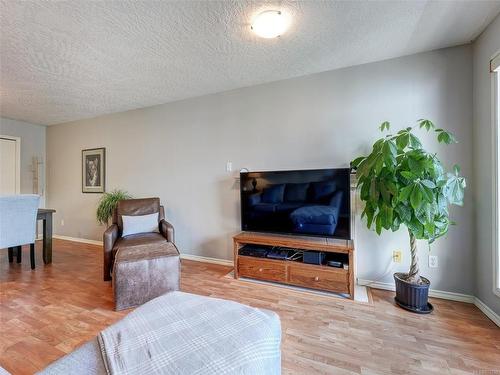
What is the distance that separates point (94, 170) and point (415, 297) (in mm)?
4855

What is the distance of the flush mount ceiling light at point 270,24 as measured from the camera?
1634mm

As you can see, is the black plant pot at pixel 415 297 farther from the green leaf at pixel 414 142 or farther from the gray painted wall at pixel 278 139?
the green leaf at pixel 414 142

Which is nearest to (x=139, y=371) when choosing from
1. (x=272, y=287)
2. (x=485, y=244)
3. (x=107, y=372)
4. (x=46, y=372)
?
(x=107, y=372)

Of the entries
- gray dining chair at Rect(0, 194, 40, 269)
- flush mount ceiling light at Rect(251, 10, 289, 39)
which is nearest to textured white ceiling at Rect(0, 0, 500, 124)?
flush mount ceiling light at Rect(251, 10, 289, 39)

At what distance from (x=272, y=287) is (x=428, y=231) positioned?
4.80 ft

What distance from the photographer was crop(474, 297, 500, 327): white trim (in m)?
1.71

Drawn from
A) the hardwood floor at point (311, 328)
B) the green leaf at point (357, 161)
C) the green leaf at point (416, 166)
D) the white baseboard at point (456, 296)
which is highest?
the green leaf at point (357, 161)

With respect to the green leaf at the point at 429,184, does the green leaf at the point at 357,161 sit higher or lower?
higher

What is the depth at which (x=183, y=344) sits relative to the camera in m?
0.86

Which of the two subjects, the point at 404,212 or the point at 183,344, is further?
the point at 404,212

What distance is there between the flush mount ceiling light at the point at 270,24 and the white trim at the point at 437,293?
246cm

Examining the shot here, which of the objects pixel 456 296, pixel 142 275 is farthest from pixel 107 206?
pixel 456 296

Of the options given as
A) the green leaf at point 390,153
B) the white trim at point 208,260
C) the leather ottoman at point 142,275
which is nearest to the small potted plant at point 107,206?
the white trim at point 208,260

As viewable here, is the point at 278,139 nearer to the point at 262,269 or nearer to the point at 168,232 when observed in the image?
the point at 262,269
